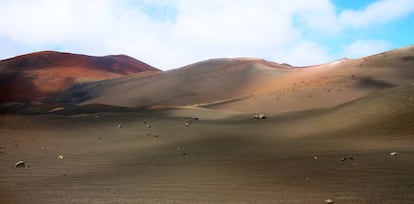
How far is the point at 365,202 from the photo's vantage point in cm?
540

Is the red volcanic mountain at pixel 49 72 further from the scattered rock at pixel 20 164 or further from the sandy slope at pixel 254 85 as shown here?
the scattered rock at pixel 20 164

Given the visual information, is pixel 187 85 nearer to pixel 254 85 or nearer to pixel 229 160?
pixel 254 85

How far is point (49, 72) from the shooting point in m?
60.9

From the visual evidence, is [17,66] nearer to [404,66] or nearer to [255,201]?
[404,66]

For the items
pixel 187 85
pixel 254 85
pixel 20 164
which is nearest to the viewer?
pixel 20 164

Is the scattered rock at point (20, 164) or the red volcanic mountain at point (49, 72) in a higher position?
the red volcanic mountain at point (49, 72)

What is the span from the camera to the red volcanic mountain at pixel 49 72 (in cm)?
5372

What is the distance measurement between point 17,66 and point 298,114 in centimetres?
5358

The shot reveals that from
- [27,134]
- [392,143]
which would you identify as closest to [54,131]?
[27,134]

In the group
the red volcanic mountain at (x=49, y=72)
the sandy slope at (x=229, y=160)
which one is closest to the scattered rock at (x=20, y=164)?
the sandy slope at (x=229, y=160)

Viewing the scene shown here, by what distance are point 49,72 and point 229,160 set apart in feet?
184

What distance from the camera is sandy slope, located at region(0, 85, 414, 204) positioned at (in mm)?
6020

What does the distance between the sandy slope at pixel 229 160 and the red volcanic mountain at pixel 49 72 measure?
40.4m

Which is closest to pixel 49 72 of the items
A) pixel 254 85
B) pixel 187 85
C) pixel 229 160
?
pixel 187 85
